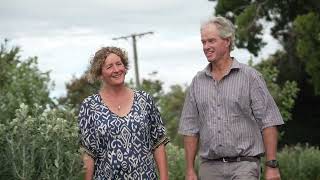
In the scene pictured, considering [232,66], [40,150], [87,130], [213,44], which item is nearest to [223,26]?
[213,44]

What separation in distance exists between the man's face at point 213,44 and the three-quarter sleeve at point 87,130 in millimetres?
919

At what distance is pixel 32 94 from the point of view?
1171 centimetres

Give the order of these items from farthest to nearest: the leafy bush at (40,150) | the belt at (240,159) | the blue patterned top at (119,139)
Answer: the leafy bush at (40,150), the belt at (240,159), the blue patterned top at (119,139)

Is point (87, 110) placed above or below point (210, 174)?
above

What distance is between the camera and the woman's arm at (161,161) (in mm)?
5238

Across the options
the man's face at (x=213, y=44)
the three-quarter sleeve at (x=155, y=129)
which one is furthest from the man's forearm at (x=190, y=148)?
the man's face at (x=213, y=44)

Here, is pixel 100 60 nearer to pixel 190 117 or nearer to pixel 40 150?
pixel 190 117

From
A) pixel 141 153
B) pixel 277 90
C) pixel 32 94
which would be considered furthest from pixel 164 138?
pixel 277 90

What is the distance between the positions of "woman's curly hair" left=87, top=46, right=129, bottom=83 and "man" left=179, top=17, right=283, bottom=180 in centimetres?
58

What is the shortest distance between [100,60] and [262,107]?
3.84 feet

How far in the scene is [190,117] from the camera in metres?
5.50

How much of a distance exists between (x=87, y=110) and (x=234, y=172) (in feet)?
3.64

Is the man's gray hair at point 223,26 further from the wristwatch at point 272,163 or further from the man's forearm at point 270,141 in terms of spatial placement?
the wristwatch at point 272,163

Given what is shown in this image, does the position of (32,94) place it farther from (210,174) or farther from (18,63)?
(210,174)
